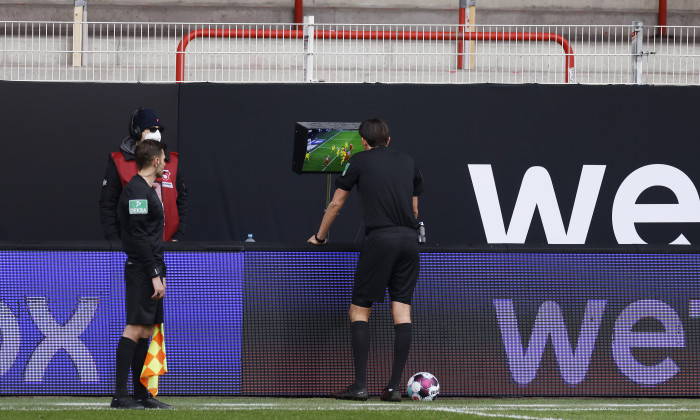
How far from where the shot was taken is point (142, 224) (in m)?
6.01

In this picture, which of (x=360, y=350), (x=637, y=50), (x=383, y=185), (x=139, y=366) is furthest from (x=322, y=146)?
(x=637, y=50)

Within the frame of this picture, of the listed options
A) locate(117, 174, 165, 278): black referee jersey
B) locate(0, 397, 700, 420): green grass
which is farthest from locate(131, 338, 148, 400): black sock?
locate(117, 174, 165, 278): black referee jersey

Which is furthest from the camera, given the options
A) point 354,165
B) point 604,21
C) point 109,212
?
point 604,21

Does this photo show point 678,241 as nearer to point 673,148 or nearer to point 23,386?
point 673,148

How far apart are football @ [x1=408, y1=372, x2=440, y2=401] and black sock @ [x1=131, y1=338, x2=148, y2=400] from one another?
168 centimetres

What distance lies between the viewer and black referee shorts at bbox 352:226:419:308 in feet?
21.8

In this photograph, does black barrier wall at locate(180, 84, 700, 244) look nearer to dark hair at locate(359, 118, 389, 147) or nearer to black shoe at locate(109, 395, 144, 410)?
dark hair at locate(359, 118, 389, 147)

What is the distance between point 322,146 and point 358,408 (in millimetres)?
2783

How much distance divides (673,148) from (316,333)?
4.59m

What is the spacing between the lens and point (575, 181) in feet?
32.5

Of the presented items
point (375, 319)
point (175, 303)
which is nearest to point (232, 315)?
point (175, 303)

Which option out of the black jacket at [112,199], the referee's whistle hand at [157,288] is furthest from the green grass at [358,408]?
the black jacket at [112,199]

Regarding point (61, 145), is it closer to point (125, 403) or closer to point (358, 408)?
point (125, 403)

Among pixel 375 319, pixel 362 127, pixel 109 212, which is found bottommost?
pixel 375 319
